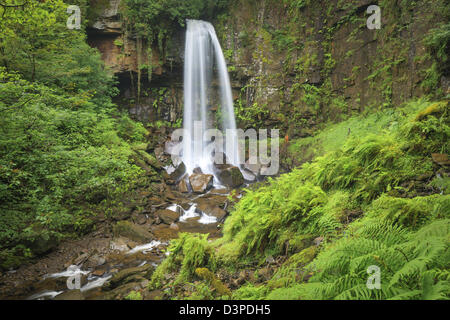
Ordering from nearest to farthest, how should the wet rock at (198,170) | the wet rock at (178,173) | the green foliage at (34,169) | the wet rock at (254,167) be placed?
the green foliage at (34,169) → the wet rock at (178,173) → the wet rock at (198,170) → the wet rock at (254,167)

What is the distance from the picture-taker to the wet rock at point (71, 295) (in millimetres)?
4898

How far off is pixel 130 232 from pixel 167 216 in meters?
1.74

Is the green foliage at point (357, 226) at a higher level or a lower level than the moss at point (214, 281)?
higher

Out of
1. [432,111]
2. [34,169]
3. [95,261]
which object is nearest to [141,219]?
[95,261]

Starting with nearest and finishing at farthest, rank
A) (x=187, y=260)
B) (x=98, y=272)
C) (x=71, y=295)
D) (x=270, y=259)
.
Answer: (x=270, y=259), (x=187, y=260), (x=71, y=295), (x=98, y=272)

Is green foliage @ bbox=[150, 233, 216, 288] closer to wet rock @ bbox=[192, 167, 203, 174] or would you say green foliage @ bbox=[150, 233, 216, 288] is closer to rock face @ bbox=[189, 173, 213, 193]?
rock face @ bbox=[189, 173, 213, 193]

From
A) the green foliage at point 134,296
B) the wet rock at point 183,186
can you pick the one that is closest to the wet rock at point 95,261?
the green foliage at point 134,296

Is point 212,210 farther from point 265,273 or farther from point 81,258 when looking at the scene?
point 265,273

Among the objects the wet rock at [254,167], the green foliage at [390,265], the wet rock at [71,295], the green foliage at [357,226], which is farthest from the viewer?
the wet rock at [254,167]

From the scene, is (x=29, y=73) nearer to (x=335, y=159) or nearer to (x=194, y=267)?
(x=194, y=267)

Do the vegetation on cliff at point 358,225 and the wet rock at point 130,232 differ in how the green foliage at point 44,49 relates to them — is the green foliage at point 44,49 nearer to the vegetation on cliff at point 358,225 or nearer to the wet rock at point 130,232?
the wet rock at point 130,232

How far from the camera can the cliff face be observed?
11.1m

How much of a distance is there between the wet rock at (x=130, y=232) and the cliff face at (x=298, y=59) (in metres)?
11.5

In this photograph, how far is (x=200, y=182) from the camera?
490 inches
